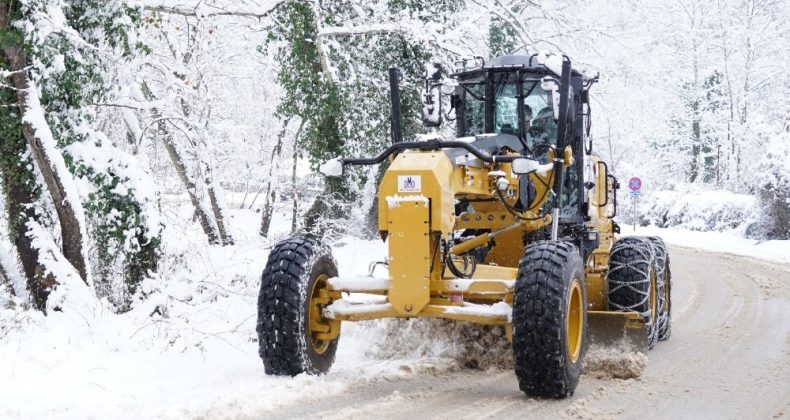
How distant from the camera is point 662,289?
30.2 feet

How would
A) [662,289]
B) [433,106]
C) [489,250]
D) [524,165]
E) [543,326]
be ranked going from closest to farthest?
[543,326], [524,165], [433,106], [489,250], [662,289]

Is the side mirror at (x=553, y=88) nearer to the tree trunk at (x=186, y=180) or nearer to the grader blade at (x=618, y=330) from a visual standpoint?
the grader blade at (x=618, y=330)

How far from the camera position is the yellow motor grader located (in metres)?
5.99

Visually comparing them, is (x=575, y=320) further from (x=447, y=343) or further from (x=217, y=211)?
(x=217, y=211)

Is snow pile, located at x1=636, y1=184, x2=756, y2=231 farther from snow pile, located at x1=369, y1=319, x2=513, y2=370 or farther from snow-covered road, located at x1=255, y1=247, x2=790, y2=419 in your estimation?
snow pile, located at x1=369, y1=319, x2=513, y2=370

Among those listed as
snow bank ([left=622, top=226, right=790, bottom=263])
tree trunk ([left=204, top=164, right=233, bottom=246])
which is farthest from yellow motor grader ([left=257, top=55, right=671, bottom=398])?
snow bank ([left=622, top=226, right=790, bottom=263])

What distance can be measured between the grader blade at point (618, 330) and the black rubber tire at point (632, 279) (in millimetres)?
865

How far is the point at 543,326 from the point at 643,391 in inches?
52.9

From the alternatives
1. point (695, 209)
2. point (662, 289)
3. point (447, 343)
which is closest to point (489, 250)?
point (447, 343)

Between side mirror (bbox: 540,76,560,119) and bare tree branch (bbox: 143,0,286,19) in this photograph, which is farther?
bare tree branch (bbox: 143,0,286,19)

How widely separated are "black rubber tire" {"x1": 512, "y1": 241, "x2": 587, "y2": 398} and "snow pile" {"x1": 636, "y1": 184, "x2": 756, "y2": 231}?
908 inches

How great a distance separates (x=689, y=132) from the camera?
46.0 metres

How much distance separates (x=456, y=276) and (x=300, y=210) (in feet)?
43.4

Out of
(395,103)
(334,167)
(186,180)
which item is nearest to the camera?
(334,167)
